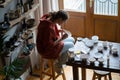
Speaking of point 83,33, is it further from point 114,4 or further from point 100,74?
point 100,74

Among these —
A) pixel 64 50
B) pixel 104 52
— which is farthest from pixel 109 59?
pixel 64 50

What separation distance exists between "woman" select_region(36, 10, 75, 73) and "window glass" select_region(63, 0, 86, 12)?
119cm

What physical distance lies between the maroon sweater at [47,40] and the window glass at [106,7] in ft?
4.24

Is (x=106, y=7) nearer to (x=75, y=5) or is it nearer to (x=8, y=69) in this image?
(x=75, y=5)

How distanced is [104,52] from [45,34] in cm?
82

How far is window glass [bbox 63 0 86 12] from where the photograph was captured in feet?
16.4

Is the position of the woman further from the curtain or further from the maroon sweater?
the curtain

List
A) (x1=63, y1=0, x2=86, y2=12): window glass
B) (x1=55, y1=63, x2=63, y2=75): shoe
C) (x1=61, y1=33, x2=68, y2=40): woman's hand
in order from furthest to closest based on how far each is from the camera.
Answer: (x1=63, y1=0, x2=86, y2=12): window glass → (x1=55, y1=63, x2=63, y2=75): shoe → (x1=61, y1=33, x2=68, y2=40): woman's hand

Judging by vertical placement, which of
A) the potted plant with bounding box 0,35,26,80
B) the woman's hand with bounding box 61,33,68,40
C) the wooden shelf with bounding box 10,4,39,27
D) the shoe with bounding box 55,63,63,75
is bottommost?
the shoe with bounding box 55,63,63,75

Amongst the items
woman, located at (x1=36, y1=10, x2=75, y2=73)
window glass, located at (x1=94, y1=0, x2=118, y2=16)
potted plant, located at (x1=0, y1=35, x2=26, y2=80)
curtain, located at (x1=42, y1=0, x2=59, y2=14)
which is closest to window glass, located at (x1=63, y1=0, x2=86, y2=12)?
window glass, located at (x1=94, y1=0, x2=118, y2=16)

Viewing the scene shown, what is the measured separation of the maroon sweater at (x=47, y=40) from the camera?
3.75 metres

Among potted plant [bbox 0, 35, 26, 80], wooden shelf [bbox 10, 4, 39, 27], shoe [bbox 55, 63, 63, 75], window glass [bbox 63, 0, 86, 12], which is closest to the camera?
potted plant [bbox 0, 35, 26, 80]

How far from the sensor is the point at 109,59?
3529 millimetres

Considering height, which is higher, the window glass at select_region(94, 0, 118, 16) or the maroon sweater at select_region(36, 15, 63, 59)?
the window glass at select_region(94, 0, 118, 16)
